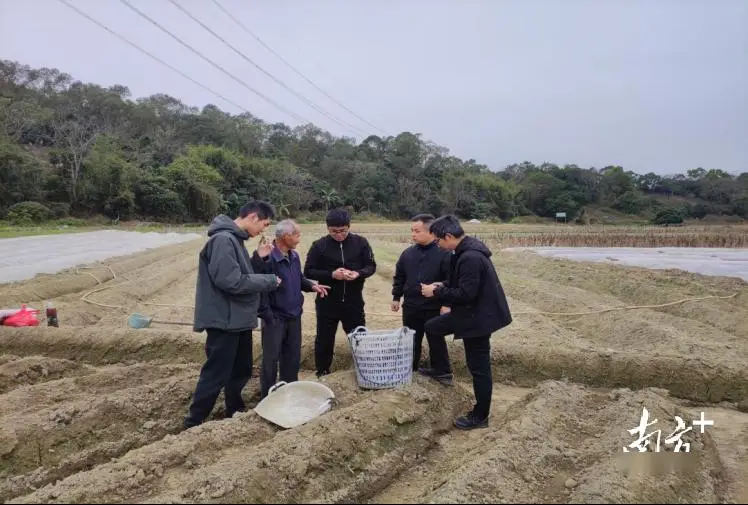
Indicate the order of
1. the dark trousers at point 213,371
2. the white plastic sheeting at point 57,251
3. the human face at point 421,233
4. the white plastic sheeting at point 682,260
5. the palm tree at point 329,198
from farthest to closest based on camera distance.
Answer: the palm tree at point 329,198 < the white plastic sheeting at point 682,260 < the white plastic sheeting at point 57,251 < the human face at point 421,233 < the dark trousers at point 213,371

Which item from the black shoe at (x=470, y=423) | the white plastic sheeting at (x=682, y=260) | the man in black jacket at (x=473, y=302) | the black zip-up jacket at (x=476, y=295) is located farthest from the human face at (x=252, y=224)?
the white plastic sheeting at (x=682, y=260)

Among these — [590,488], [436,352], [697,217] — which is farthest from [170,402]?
[697,217]

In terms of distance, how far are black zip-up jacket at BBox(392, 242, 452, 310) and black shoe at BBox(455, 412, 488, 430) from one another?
2.88 ft

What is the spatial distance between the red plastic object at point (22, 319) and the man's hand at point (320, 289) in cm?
422

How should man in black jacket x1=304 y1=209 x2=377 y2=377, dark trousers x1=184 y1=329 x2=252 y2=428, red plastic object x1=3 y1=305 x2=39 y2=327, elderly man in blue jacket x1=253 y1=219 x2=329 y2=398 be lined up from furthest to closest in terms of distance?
red plastic object x1=3 y1=305 x2=39 y2=327
man in black jacket x1=304 y1=209 x2=377 y2=377
elderly man in blue jacket x1=253 y1=219 x2=329 y2=398
dark trousers x1=184 y1=329 x2=252 y2=428

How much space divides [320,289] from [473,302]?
1262 millimetres

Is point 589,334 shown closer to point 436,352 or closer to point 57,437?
point 436,352

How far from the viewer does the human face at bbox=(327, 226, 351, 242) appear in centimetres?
447

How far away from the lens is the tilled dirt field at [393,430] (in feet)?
8.98

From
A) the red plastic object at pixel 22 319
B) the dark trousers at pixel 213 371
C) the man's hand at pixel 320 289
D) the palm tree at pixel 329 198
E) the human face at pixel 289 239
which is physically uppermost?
the palm tree at pixel 329 198

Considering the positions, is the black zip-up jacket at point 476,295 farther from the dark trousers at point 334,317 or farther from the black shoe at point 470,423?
the dark trousers at point 334,317

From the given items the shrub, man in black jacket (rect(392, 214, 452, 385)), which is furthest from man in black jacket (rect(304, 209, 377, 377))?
the shrub

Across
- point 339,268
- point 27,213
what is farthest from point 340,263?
point 27,213

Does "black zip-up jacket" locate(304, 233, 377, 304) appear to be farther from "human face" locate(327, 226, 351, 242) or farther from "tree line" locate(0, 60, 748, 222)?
"tree line" locate(0, 60, 748, 222)
